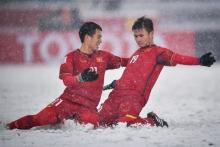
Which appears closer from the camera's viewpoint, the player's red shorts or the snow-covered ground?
the snow-covered ground

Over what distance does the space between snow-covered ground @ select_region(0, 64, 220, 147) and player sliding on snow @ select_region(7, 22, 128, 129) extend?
40 mm

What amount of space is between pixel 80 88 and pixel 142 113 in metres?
0.67

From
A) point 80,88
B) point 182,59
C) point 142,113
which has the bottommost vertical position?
point 142,113

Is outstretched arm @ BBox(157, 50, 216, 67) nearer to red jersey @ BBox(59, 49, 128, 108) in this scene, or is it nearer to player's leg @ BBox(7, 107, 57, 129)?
red jersey @ BBox(59, 49, 128, 108)

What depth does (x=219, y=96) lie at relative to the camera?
3.26 meters

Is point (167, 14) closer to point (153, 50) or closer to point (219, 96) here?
point (219, 96)

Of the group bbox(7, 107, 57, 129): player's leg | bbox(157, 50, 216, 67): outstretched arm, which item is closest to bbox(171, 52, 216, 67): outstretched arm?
bbox(157, 50, 216, 67): outstretched arm

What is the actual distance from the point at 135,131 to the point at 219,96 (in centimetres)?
136

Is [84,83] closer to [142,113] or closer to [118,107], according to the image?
[118,107]


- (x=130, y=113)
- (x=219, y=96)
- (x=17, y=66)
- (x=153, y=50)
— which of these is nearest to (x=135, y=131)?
(x=130, y=113)

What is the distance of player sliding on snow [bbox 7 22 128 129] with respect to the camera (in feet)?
7.02

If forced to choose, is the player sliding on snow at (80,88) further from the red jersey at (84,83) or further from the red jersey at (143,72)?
the red jersey at (143,72)

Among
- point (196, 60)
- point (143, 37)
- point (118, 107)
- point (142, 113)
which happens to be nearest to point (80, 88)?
point (118, 107)

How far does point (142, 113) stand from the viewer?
2793 mm
